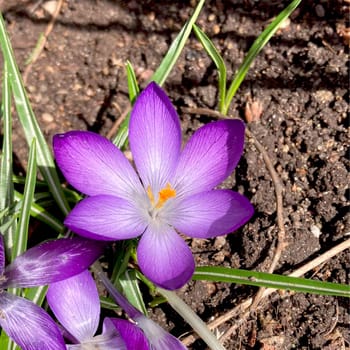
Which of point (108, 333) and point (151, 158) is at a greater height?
point (151, 158)

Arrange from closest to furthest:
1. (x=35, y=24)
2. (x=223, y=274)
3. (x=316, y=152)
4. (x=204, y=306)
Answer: (x=223, y=274)
(x=204, y=306)
(x=316, y=152)
(x=35, y=24)

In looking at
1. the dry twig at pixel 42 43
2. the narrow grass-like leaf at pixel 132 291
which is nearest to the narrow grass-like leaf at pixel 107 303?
the narrow grass-like leaf at pixel 132 291

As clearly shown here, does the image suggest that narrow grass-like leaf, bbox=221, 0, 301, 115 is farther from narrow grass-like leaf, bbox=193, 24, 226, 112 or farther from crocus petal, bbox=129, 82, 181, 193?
crocus petal, bbox=129, 82, 181, 193

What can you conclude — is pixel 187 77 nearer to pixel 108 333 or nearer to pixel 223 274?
pixel 223 274

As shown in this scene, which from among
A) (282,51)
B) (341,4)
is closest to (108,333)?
(282,51)

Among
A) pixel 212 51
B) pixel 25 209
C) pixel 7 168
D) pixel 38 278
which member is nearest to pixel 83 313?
pixel 38 278

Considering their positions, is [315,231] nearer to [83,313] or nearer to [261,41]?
[261,41]
